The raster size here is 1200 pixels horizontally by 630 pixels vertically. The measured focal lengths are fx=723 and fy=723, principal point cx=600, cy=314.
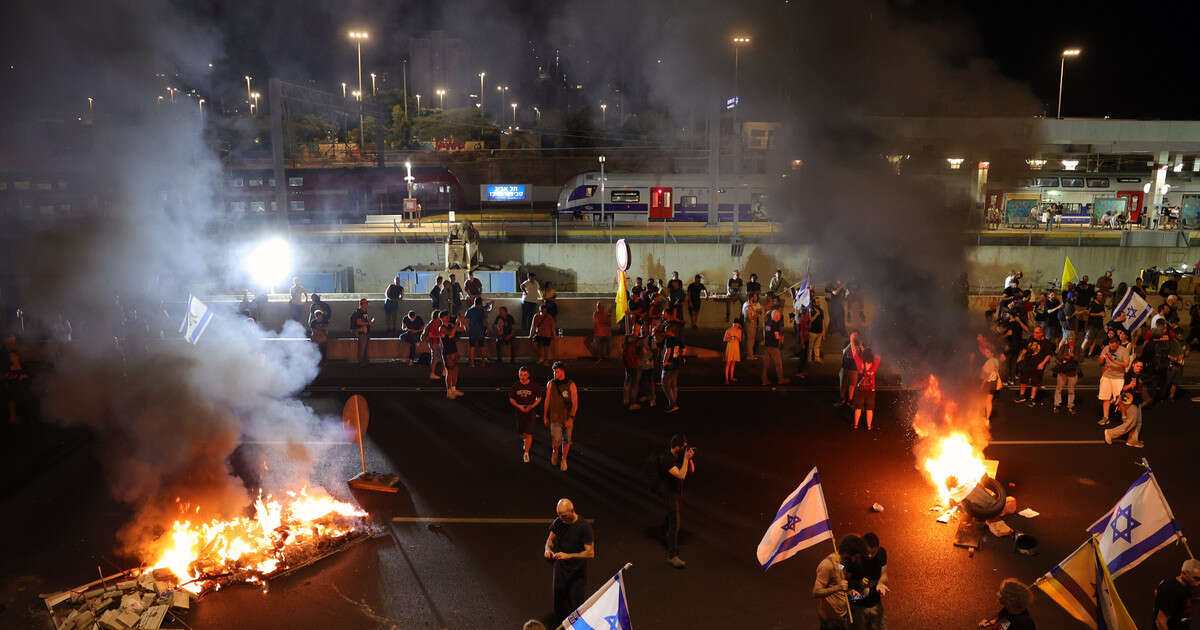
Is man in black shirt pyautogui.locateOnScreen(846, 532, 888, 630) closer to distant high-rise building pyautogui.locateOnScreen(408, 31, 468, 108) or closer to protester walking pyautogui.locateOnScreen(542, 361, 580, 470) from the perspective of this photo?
protester walking pyautogui.locateOnScreen(542, 361, 580, 470)

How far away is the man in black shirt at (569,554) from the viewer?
5.73 m

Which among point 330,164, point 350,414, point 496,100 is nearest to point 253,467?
point 350,414

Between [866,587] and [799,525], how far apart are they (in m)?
0.76

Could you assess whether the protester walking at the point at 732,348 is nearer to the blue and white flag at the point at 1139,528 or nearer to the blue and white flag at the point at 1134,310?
the blue and white flag at the point at 1134,310

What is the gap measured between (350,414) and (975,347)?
30.4 ft

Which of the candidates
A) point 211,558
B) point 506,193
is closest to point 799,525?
point 211,558

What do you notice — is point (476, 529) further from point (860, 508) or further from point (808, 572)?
point (860, 508)

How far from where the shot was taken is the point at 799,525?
5871 millimetres

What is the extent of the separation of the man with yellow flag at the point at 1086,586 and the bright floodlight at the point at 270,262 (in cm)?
2024

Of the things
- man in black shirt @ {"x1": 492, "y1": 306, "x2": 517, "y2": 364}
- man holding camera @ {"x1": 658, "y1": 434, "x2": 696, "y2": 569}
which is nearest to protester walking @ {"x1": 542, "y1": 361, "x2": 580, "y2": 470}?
man holding camera @ {"x1": 658, "y1": 434, "x2": 696, "y2": 569}

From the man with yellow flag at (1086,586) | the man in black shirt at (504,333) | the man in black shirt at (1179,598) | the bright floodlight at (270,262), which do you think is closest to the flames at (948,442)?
the man in black shirt at (1179,598)

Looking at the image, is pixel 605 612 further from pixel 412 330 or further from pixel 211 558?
pixel 412 330

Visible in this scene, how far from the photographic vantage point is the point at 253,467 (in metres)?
9.32

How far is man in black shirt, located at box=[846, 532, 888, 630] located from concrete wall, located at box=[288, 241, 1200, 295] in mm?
15914
